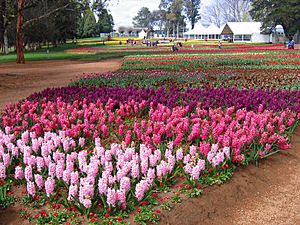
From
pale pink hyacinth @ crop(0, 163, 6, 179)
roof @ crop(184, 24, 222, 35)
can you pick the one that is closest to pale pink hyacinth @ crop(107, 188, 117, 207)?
pale pink hyacinth @ crop(0, 163, 6, 179)

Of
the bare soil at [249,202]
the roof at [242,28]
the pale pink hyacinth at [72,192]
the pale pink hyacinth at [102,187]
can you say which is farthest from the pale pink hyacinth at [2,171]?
the roof at [242,28]

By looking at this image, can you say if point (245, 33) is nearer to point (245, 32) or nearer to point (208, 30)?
point (245, 32)

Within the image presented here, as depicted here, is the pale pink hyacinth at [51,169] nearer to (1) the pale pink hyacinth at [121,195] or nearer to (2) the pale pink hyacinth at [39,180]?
(2) the pale pink hyacinth at [39,180]

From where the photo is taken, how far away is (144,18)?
470 ft

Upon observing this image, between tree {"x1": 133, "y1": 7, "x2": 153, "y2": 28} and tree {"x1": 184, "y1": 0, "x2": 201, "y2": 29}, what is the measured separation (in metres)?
27.0

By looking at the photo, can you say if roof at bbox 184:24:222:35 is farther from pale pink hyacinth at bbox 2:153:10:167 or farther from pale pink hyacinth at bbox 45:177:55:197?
pale pink hyacinth at bbox 45:177:55:197

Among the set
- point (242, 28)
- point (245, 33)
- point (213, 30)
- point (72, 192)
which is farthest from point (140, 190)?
point (213, 30)

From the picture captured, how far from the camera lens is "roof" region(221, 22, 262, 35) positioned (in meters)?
71.4

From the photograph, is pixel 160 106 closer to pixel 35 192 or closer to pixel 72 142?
pixel 72 142

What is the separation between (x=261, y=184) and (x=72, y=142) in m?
2.64

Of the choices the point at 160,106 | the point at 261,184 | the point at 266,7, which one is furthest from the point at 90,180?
the point at 266,7

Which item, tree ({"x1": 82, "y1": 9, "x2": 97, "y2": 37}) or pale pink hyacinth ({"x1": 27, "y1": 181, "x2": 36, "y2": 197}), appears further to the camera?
tree ({"x1": 82, "y1": 9, "x2": 97, "y2": 37})

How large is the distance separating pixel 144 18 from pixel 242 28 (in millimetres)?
76044

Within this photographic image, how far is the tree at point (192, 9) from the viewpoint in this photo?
111 m
